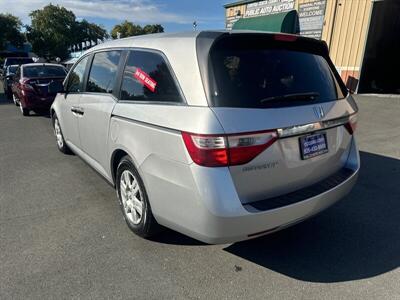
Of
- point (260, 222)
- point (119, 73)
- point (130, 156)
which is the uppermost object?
point (119, 73)

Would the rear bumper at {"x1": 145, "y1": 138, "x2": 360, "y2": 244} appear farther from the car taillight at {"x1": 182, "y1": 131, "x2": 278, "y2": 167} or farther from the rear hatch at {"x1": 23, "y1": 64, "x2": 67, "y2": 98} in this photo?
the rear hatch at {"x1": 23, "y1": 64, "x2": 67, "y2": 98}

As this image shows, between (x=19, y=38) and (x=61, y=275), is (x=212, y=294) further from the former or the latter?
(x=19, y=38)

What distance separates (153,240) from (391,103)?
10.5 metres

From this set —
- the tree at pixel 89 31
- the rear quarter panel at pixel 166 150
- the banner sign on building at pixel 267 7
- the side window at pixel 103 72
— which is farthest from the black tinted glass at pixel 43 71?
the tree at pixel 89 31

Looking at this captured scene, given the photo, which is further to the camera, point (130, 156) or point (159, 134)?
point (130, 156)

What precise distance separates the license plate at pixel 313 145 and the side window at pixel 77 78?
3.03 metres

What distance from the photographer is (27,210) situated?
371 centimetres

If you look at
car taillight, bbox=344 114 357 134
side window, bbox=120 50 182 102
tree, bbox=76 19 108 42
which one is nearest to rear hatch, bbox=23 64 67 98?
side window, bbox=120 50 182 102

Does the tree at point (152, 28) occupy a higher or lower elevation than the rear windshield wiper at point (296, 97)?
higher

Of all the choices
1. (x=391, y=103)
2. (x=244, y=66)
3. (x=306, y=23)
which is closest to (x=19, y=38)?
(x=306, y=23)

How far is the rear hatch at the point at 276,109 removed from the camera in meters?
2.21

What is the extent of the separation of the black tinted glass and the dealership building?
8838mm

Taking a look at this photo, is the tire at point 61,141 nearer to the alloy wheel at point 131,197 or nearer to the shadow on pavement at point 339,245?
the alloy wheel at point 131,197

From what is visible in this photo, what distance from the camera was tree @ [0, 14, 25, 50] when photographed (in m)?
51.3
